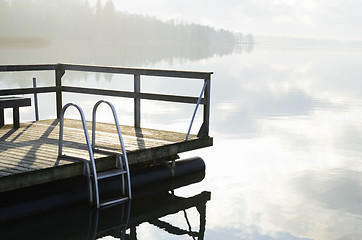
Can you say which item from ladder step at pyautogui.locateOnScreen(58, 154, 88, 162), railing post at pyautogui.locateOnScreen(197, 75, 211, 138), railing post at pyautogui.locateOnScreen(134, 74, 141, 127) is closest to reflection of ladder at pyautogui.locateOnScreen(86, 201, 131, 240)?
ladder step at pyautogui.locateOnScreen(58, 154, 88, 162)

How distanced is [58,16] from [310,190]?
166 metres

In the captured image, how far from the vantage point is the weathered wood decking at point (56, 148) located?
6.27 metres

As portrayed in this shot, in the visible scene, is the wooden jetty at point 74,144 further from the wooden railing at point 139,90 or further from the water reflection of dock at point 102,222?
the water reflection of dock at point 102,222

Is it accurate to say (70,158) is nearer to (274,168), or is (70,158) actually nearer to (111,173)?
(111,173)

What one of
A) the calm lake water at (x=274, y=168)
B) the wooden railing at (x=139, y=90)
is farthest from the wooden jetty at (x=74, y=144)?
the calm lake water at (x=274, y=168)

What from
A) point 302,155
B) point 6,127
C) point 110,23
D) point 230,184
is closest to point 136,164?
point 230,184

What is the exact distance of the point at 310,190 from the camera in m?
8.65

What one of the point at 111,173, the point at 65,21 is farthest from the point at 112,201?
the point at 65,21

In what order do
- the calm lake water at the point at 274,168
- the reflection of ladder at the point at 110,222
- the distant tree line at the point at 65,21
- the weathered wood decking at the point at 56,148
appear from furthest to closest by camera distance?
the distant tree line at the point at 65,21
the calm lake water at the point at 274,168
the reflection of ladder at the point at 110,222
the weathered wood decking at the point at 56,148

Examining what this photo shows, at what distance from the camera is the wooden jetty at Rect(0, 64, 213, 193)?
20.8 ft

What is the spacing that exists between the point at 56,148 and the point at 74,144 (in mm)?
327

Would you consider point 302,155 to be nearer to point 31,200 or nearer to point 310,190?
point 310,190

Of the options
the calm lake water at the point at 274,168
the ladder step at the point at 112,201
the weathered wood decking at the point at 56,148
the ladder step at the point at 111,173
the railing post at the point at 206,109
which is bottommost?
the calm lake water at the point at 274,168

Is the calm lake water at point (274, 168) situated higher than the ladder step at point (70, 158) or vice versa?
the ladder step at point (70, 158)
